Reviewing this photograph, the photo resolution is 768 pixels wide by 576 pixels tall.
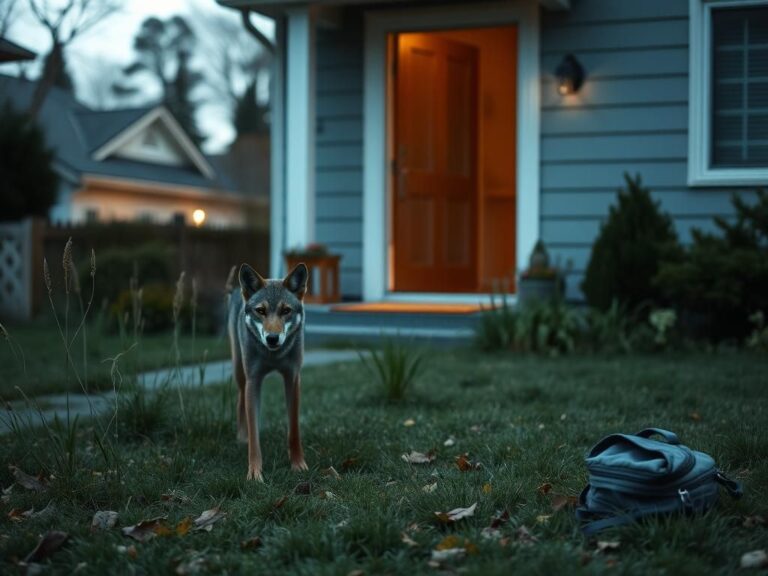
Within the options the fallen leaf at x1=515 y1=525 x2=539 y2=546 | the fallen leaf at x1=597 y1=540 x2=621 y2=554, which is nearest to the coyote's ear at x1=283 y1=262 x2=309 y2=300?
the fallen leaf at x1=515 y1=525 x2=539 y2=546

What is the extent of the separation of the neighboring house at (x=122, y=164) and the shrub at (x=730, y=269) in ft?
54.1

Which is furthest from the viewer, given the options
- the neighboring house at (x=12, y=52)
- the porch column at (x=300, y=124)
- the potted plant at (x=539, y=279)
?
the porch column at (x=300, y=124)

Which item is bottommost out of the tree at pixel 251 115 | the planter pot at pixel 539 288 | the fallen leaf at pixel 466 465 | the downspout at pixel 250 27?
the fallen leaf at pixel 466 465

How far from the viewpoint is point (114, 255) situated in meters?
12.2

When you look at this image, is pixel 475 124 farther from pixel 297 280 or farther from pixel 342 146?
pixel 297 280

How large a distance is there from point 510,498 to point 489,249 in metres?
8.90

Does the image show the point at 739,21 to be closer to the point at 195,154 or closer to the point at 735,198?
Result: the point at 735,198

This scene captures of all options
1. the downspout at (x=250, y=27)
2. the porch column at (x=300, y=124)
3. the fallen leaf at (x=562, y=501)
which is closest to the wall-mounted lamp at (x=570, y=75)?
the porch column at (x=300, y=124)

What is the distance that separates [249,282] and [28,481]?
4.06 ft

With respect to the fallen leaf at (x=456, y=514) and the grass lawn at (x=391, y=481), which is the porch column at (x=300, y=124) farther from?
the fallen leaf at (x=456, y=514)

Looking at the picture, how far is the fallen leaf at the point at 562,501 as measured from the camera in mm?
3488

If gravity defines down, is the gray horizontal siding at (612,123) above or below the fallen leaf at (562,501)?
above

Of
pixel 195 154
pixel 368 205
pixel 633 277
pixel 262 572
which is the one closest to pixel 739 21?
pixel 633 277

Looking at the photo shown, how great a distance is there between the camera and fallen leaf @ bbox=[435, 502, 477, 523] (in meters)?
3.38
